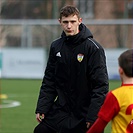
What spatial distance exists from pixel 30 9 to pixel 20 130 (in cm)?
3007

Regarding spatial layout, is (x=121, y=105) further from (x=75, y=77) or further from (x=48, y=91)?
(x=48, y=91)

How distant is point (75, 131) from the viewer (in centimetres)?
584

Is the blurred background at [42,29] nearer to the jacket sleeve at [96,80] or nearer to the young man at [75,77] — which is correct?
the young man at [75,77]

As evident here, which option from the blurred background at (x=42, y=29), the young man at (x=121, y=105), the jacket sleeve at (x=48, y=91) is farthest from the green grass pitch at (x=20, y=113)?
the young man at (x=121, y=105)

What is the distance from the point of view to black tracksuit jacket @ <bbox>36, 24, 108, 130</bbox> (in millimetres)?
5672

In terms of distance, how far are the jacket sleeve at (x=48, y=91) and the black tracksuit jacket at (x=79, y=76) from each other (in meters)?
0.02

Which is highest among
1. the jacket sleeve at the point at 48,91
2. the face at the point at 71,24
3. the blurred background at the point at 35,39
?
the face at the point at 71,24

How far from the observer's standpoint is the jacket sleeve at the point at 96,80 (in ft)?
18.3

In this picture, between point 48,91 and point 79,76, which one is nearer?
point 79,76

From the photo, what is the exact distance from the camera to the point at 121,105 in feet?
14.0

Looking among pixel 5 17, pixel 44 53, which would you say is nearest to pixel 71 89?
pixel 44 53

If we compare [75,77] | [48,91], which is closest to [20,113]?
[48,91]

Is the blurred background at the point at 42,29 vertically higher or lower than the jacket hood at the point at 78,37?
lower

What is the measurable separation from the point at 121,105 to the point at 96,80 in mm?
1408
